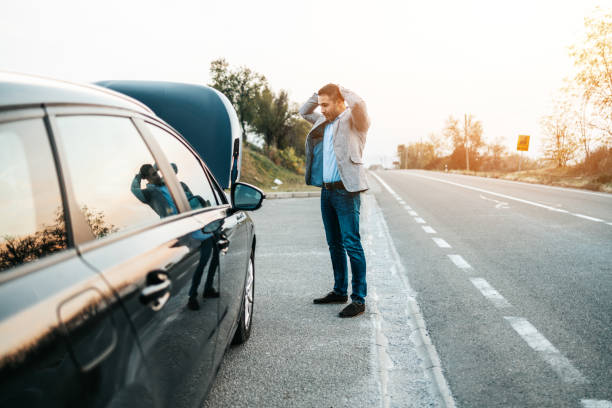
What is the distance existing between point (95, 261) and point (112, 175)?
576mm

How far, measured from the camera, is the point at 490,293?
16.9 ft

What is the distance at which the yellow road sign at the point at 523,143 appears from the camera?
46.7 metres

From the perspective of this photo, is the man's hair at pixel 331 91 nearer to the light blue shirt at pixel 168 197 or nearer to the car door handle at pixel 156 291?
the light blue shirt at pixel 168 197

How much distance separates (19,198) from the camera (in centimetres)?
142

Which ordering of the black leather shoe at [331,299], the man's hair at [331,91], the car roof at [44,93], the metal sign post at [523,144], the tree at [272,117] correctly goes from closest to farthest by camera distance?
the car roof at [44,93], the man's hair at [331,91], the black leather shoe at [331,299], the metal sign post at [523,144], the tree at [272,117]

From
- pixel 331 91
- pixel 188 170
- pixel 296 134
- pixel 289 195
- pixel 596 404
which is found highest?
pixel 296 134

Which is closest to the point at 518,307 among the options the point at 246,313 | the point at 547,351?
the point at 547,351

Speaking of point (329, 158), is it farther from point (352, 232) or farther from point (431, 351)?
point (431, 351)

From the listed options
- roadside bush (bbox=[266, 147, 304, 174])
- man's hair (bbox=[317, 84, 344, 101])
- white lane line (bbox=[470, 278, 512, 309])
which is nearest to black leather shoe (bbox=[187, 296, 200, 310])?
man's hair (bbox=[317, 84, 344, 101])

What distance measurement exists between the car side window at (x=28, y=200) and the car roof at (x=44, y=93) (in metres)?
0.06

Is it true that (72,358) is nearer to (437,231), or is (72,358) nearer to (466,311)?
(466,311)

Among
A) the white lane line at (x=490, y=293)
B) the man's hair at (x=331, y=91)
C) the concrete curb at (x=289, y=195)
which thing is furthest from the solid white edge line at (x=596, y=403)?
the concrete curb at (x=289, y=195)

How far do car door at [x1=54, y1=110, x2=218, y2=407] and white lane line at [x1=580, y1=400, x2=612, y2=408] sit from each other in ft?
6.54

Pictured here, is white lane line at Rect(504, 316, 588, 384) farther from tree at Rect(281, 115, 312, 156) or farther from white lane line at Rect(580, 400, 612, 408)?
tree at Rect(281, 115, 312, 156)
